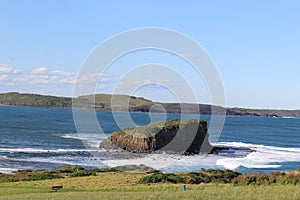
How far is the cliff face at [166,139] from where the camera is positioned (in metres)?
80.5

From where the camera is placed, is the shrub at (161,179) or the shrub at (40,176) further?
the shrub at (40,176)

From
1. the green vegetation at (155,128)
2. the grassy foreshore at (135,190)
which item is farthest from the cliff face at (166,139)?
the grassy foreshore at (135,190)

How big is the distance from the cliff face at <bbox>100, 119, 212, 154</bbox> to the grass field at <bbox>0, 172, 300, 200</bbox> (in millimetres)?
35300

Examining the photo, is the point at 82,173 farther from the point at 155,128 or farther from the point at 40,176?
the point at 155,128

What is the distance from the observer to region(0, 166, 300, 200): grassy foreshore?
2289cm

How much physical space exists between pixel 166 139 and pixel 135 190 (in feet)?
171

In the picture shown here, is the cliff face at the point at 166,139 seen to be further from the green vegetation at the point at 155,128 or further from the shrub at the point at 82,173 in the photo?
the shrub at the point at 82,173

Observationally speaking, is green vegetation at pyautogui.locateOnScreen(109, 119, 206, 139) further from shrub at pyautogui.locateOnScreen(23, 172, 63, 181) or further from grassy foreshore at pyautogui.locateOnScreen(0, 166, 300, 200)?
shrub at pyautogui.locateOnScreen(23, 172, 63, 181)

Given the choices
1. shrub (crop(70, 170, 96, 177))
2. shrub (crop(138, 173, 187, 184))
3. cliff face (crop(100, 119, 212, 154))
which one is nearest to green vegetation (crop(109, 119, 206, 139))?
cliff face (crop(100, 119, 212, 154))

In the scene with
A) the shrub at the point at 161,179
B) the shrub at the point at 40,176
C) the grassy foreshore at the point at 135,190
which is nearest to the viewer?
the grassy foreshore at the point at 135,190

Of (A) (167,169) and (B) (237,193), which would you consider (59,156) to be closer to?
(A) (167,169)

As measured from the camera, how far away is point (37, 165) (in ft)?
201

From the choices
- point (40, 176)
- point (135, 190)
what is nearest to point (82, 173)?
point (40, 176)

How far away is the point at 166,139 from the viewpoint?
83812 mm
